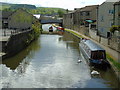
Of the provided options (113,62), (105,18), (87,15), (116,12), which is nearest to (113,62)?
(113,62)

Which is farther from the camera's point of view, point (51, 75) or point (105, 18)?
point (105, 18)

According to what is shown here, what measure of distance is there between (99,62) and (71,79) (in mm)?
5279

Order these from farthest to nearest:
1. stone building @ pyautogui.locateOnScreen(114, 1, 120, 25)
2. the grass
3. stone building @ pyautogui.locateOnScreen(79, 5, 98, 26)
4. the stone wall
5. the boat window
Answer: stone building @ pyautogui.locateOnScreen(79, 5, 98, 26) < stone building @ pyautogui.locateOnScreen(114, 1, 120, 25) < the stone wall < the boat window < the grass

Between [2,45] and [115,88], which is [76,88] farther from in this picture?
[2,45]

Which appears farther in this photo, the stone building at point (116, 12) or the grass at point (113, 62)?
the stone building at point (116, 12)

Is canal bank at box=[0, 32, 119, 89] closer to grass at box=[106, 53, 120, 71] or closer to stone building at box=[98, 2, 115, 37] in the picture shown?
grass at box=[106, 53, 120, 71]

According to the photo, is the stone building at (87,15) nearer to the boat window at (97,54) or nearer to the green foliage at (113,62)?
the green foliage at (113,62)

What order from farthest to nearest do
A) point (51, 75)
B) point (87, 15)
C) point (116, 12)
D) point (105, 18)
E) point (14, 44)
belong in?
point (87, 15) → point (105, 18) → point (116, 12) → point (14, 44) → point (51, 75)

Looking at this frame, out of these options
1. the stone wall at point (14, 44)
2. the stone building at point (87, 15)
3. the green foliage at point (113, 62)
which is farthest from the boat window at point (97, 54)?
the stone building at point (87, 15)

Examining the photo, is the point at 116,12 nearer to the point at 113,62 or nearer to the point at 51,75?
the point at 113,62

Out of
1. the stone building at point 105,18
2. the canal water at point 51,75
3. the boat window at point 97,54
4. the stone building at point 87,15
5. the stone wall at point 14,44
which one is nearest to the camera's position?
the canal water at point 51,75

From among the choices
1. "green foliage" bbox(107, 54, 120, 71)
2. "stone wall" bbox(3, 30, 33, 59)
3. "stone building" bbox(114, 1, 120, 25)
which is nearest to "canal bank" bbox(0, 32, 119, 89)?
"green foliage" bbox(107, 54, 120, 71)

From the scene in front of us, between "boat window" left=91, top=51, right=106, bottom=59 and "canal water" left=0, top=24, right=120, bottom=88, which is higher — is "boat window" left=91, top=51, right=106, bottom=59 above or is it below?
above

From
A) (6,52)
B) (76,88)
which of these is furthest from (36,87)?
(6,52)
